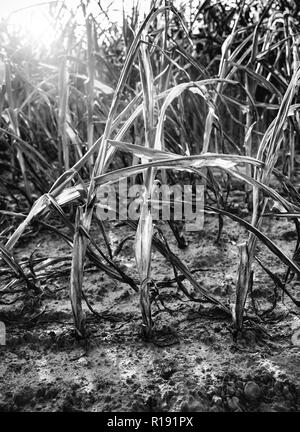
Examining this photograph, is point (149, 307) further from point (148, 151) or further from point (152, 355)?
point (148, 151)

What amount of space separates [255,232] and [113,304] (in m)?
0.30

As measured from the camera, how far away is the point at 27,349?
674 mm

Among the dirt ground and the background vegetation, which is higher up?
the background vegetation

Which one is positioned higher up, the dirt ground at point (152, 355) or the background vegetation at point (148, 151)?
the background vegetation at point (148, 151)

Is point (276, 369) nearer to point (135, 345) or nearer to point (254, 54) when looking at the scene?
point (135, 345)

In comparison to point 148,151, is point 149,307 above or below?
below

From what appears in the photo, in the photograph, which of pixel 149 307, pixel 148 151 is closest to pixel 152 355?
pixel 149 307

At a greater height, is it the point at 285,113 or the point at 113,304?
the point at 285,113

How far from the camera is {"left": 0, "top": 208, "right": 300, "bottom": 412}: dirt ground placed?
1.88 feet

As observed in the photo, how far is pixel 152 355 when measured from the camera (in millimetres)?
647

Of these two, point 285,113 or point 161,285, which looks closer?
point 285,113

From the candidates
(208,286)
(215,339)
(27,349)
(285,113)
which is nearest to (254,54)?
(285,113)

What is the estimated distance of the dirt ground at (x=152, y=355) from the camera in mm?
574

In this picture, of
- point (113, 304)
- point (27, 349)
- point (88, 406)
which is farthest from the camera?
point (113, 304)
